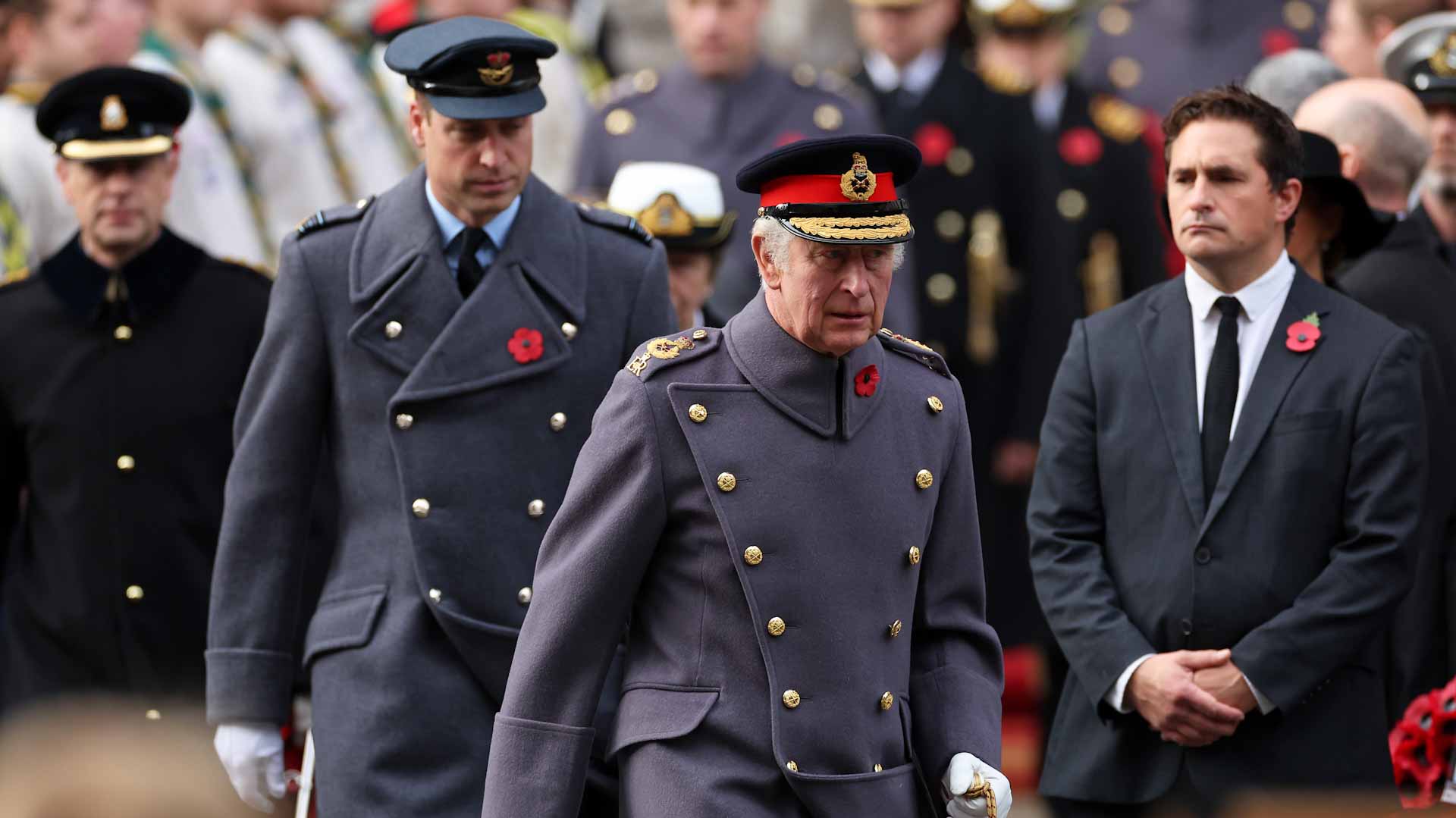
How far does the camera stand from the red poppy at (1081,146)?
11039 mm

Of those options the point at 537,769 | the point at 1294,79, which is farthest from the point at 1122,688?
the point at 1294,79

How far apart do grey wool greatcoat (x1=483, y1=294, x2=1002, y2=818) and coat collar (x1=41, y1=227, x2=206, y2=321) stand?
2518 millimetres

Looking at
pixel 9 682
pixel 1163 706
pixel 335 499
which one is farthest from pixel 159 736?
pixel 1163 706

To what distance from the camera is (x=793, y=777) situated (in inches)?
204

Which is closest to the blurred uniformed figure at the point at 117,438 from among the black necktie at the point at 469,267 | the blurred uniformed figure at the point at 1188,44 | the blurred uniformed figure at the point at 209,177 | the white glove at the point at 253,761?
the white glove at the point at 253,761

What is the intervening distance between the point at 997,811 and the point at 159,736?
2.94m

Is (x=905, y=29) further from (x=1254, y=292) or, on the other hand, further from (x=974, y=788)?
(x=974, y=788)

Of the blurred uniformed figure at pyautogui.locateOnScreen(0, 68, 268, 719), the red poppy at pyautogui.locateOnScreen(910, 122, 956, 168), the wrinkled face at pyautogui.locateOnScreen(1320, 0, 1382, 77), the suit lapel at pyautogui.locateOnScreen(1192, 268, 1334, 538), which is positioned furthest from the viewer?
the red poppy at pyautogui.locateOnScreen(910, 122, 956, 168)

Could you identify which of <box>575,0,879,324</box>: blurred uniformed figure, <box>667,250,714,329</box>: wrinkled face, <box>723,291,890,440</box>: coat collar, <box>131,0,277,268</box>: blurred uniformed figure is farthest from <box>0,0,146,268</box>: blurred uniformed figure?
<box>723,291,890,440</box>: coat collar

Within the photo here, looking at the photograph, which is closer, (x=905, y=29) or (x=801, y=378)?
(x=801, y=378)

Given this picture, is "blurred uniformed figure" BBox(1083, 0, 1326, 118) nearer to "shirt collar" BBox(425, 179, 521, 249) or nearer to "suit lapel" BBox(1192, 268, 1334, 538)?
"suit lapel" BBox(1192, 268, 1334, 538)

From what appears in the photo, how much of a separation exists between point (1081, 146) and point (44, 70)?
405 centimetres

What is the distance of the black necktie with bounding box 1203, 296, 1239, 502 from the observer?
639 centimetres

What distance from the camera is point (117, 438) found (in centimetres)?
738
